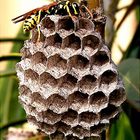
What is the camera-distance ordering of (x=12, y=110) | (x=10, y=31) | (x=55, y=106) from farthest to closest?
(x=10, y=31)
(x=12, y=110)
(x=55, y=106)

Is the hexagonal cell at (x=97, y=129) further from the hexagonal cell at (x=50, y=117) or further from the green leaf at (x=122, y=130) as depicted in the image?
the green leaf at (x=122, y=130)

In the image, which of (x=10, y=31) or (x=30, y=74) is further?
(x=10, y=31)

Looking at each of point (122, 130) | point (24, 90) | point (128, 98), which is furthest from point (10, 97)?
point (24, 90)

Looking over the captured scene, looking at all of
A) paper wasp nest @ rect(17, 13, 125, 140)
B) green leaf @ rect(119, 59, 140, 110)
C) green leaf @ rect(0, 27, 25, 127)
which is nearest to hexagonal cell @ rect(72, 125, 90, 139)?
paper wasp nest @ rect(17, 13, 125, 140)

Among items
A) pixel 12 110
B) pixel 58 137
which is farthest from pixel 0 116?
pixel 58 137

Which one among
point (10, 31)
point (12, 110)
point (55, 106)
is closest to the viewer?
point (55, 106)

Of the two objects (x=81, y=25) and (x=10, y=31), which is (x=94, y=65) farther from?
(x=10, y=31)
